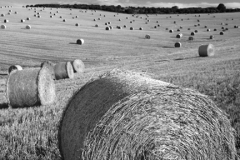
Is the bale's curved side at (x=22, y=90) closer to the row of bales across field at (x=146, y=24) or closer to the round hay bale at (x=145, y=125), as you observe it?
the round hay bale at (x=145, y=125)

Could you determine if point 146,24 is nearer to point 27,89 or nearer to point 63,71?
point 63,71

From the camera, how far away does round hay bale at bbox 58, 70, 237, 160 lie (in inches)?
173

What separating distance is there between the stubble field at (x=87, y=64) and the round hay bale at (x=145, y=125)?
127 cm

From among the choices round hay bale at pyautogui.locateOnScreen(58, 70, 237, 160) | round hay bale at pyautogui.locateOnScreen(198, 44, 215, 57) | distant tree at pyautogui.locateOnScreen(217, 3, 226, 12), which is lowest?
round hay bale at pyautogui.locateOnScreen(198, 44, 215, 57)

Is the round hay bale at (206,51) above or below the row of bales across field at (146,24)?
below

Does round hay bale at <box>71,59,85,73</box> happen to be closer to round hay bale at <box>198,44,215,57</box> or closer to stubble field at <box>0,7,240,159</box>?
stubble field at <box>0,7,240,159</box>

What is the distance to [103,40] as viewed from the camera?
4294 centimetres

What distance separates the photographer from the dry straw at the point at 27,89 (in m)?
11.2

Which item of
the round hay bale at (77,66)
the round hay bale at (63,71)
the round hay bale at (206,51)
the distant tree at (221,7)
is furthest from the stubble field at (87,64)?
the distant tree at (221,7)

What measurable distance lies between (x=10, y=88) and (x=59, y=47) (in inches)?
1000

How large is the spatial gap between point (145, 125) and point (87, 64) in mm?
24482

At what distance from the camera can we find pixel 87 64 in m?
28.7

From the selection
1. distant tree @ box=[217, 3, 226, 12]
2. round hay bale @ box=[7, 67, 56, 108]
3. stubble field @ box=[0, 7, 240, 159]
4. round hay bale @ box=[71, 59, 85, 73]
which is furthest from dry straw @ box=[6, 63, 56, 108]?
distant tree @ box=[217, 3, 226, 12]

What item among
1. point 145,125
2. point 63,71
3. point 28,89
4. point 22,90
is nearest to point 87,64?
point 63,71
